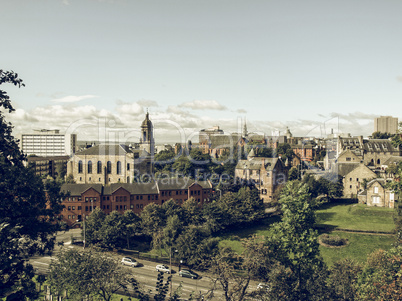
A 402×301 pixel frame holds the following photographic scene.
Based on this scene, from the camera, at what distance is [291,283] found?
1051 inches

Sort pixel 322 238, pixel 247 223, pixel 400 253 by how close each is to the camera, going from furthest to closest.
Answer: pixel 247 223 < pixel 322 238 < pixel 400 253

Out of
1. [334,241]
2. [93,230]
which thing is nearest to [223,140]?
[93,230]

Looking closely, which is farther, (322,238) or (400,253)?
(322,238)

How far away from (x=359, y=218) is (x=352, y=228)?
19.8 ft

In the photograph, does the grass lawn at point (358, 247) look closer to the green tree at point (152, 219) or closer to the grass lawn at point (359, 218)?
the grass lawn at point (359, 218)

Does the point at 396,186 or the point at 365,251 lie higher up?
the point at 396,186

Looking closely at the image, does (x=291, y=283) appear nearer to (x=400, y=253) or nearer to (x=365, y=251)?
(x=400, y=253)

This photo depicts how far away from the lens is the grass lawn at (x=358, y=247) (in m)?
47.8

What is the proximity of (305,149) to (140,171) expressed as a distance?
90.8 metres

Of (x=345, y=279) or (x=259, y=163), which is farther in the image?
(x=259, y=163)

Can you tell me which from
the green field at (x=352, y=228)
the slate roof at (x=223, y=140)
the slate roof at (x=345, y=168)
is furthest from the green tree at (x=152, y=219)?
the slate roof at (x=223, y=140)

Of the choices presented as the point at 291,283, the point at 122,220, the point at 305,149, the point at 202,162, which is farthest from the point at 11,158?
the point at 305,149

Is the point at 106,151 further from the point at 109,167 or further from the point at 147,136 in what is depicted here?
the point at 147,136

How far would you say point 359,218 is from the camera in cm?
5984
